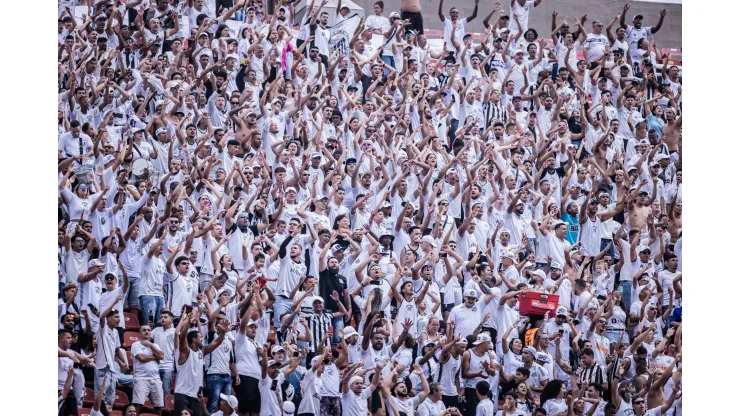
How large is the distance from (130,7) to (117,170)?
100 cm

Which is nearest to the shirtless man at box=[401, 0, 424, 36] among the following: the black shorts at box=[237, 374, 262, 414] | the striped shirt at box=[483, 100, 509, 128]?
the striped shirt at box=[483, 100, 509, 128]

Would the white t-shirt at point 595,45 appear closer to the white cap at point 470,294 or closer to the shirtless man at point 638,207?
the shirtless man at point 638,207

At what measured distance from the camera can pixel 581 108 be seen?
6.46m

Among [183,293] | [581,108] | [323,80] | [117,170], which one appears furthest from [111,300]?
[581,108]

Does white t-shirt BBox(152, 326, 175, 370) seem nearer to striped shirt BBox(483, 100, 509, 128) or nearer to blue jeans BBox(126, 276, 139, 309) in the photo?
blue jeans BBox(126, 276, 139, 309)

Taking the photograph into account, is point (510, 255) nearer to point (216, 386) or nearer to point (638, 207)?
point (638, 207)

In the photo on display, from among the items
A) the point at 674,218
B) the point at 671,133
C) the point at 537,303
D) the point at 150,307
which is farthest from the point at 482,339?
the point at 150,307

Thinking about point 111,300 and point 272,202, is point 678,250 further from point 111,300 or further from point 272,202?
point 111,300

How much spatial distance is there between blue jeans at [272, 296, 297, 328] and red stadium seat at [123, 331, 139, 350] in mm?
811

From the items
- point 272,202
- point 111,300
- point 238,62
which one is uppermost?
point 238,62

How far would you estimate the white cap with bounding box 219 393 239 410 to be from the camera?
19.0ft

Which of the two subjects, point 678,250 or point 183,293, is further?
point 678,250

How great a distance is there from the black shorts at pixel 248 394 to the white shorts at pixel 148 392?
1.42ft

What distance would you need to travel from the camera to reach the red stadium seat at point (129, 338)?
5.76 meters
